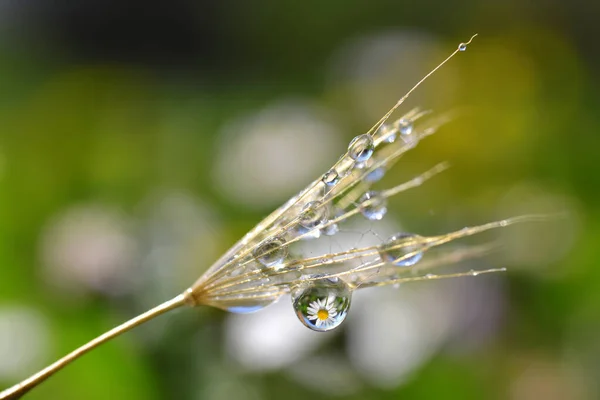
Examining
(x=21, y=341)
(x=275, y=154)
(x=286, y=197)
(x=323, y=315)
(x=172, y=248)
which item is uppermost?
(x=275, y=154)

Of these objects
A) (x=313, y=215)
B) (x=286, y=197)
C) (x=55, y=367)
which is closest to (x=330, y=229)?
(x=313, y=215)

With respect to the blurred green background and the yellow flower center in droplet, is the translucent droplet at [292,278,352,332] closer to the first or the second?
the yellow flower center in droplet

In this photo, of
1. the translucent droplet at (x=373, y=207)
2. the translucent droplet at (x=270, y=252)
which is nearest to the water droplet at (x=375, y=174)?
the translucent droplet at (x=373, y=207)

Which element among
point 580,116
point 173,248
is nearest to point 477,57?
point 580,116

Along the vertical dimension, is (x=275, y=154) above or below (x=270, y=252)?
above

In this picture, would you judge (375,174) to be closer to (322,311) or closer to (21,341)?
(322,311)

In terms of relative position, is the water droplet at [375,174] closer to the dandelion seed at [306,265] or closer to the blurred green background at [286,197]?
the dandelion seed at [306,265]

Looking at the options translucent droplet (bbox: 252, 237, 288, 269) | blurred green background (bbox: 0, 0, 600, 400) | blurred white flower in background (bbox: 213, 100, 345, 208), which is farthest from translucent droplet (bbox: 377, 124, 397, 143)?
blurred white flower in background (bbox: 213, 100, 345, 208)
